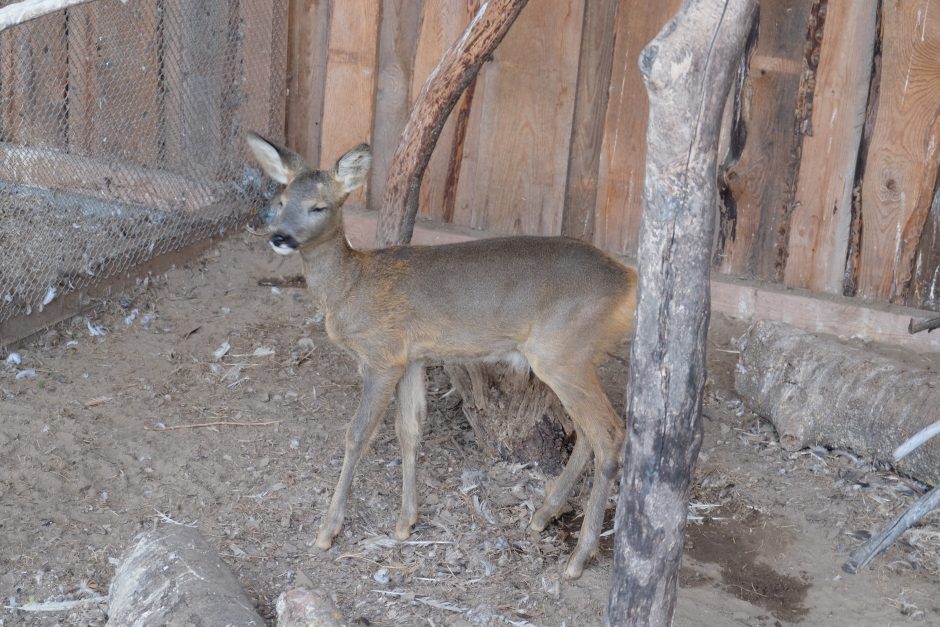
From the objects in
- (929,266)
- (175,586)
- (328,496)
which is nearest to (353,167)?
(328,496)

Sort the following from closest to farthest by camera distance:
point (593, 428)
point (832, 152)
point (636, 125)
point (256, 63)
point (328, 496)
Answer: point (593, 428)
point (328, 496)
point (832, 152)
point (636, 125)
point (256, 63)

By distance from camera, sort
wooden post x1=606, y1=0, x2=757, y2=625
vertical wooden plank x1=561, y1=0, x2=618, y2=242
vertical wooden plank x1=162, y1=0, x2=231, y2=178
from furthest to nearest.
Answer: vertical wooden plank x1=162, y1=0, x2=231, y2=178
vertical wooden plank x1=561, y1=0, x2=618, y2=242
wooden post x1=606, y1=0, x2=757, y2=625

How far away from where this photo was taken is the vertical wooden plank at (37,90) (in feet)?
23.5

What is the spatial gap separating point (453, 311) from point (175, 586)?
→ 1.82 m

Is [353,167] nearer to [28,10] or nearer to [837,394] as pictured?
[28,10]

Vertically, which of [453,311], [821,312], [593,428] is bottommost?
[593,428]

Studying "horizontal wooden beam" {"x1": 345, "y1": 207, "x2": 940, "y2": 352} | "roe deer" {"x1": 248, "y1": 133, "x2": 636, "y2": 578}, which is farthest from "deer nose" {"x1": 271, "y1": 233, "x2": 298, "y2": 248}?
"horizontal wooden beam" {"x1": 345, "y1": 207, "x2": 940, "y2": 352}

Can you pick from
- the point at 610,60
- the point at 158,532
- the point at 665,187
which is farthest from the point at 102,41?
the point at 665,187

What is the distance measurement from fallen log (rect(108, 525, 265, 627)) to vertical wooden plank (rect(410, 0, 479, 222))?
3.61m

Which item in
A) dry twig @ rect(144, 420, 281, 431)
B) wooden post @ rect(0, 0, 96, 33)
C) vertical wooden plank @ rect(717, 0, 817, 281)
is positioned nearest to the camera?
wooden post @ rect(0, 0, 96, 33)

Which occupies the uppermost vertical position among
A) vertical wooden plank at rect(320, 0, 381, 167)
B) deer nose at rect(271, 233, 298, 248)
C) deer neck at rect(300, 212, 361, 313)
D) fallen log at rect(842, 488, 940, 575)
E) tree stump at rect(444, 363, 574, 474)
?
vertical wooden plank at rect(320, 0, 381, 167)

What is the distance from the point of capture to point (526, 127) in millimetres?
7156

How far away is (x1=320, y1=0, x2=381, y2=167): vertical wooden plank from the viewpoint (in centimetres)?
741

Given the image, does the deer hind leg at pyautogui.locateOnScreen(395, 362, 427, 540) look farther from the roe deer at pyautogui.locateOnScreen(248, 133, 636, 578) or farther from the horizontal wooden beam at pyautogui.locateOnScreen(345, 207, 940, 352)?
the horizontal wooden beam at pyautogui.locateOnScreen(345, 207, 940, 352)
